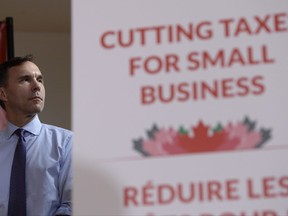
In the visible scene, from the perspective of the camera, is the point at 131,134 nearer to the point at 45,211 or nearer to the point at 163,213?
the point at 163,213

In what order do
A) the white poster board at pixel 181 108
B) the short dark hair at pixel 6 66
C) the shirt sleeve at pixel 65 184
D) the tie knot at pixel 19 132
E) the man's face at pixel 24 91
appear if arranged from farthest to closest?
the short dark hair at pixel 6 66
the man's face at pixel 24 91
the tie knot at pixel 19 132
the shirt sleeve at pixel 65 184
the white poster board at pixel 181 108

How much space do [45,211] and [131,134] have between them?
0.87m

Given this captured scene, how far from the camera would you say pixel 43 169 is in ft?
6.40

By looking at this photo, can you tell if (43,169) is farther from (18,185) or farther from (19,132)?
(19,132)

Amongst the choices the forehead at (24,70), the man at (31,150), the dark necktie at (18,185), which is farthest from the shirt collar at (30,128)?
the forehead at (24,70)

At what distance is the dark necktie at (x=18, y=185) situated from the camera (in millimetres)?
1873

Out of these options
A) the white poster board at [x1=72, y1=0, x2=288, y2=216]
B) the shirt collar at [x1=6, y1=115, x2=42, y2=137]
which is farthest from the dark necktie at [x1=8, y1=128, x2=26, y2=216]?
the white poster board at [x1=72, y1=0, x2=288, y2=216]

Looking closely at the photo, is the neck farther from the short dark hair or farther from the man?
the short dark hair

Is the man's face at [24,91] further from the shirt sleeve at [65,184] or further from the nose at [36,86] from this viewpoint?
the shirt sleeve at [65,184]

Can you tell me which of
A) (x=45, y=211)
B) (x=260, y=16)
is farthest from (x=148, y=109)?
(x=45, y=211)

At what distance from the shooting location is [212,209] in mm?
1082

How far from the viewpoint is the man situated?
1.89 meters

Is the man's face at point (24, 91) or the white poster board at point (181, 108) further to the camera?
the man's face at point (24, 91)

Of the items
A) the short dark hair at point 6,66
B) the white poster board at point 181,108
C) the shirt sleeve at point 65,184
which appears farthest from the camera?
the short dark hair at point 6,66
